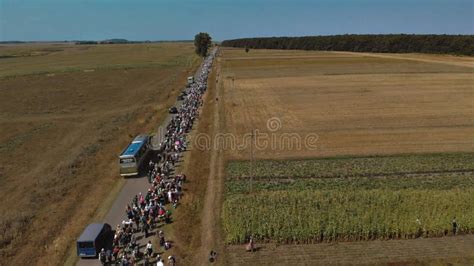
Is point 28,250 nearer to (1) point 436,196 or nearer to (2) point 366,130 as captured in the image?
(1) point 436,196

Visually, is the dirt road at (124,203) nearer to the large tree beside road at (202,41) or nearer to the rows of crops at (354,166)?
the rows of crops at (354,166)

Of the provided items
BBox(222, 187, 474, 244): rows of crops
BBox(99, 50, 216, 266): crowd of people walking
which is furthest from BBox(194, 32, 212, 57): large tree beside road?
BBox(222, 187, 474, 244): rows of crops

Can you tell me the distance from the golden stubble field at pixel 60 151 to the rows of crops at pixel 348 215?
36.8 ft

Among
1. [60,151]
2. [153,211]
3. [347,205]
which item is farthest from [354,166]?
[60,151]

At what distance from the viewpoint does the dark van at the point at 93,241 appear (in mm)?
27234

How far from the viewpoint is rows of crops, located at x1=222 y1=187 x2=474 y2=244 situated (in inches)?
1138

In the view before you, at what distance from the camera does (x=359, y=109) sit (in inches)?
2594

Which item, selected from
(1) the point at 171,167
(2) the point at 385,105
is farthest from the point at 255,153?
(2) the point at 385,105

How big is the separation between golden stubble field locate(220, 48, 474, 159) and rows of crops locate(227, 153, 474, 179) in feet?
6.33

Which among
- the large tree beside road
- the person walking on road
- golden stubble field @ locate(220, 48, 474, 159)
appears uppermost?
the large tree beside road

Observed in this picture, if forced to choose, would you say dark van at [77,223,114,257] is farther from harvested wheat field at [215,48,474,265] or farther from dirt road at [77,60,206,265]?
harvested wheat field at [215,48,474,265]

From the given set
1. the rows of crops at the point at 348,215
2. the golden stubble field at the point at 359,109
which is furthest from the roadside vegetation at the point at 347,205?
the golden stubble field at the point at 359,109

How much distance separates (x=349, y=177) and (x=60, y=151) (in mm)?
31926

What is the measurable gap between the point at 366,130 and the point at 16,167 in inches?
1426
